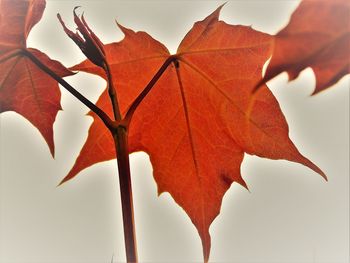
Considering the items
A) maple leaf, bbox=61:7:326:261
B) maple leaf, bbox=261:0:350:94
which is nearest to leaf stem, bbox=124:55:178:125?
maple leaf, bbox=61:7:326:261

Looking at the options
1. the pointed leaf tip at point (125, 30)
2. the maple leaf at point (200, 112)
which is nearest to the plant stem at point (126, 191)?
the maple leaf at point (200, 112)

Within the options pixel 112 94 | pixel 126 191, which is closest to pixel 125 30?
pixel 112 94

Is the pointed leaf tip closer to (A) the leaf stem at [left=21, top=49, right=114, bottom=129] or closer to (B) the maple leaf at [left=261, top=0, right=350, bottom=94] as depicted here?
(A) the leaf stem at [left=21, top=49, right=114, bottom=129]

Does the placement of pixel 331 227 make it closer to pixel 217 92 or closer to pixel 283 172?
pixel 283 172

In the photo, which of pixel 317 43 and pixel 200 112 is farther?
pixel 200 112

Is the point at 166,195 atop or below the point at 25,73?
below

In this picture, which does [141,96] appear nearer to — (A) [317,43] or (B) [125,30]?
(B) [125,30]

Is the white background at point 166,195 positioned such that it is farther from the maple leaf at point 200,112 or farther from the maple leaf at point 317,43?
the maple leaf at point 317,43
